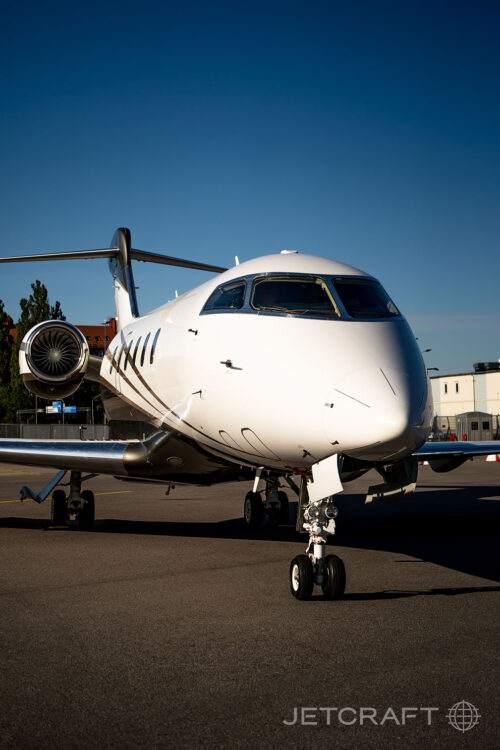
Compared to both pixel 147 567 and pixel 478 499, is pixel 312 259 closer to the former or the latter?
pixel 147 567

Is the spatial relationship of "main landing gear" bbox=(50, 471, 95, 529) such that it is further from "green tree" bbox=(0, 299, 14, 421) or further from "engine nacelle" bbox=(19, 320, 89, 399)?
"green tree" bbox=(0, 299, 14, 421)

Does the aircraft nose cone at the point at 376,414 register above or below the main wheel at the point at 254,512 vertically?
above

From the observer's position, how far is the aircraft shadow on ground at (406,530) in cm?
909

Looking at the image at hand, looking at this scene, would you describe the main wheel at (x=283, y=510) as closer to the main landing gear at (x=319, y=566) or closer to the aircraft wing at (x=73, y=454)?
the aircraft wing at (x=73, y=454)

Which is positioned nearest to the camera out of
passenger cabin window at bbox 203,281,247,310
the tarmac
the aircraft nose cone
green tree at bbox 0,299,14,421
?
the tarmac

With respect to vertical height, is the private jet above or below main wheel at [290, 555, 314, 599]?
above

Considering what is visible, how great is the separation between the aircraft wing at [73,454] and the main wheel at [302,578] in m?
3.98

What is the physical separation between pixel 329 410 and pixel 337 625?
68.6 inches

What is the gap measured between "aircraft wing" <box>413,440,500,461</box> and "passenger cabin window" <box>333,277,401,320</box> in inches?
152

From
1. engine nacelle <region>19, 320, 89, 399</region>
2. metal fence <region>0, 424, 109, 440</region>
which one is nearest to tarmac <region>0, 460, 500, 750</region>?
engine nacelle <region>19, 320, 89, 399</region>

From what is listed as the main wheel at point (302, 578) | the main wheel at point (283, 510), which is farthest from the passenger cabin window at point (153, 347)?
the main wheel at point (302, 578)

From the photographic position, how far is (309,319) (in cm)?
679

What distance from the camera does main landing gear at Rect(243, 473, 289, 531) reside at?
1289 centimetres

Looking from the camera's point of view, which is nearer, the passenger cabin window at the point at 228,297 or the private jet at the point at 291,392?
the private jet at the point at 291,392
